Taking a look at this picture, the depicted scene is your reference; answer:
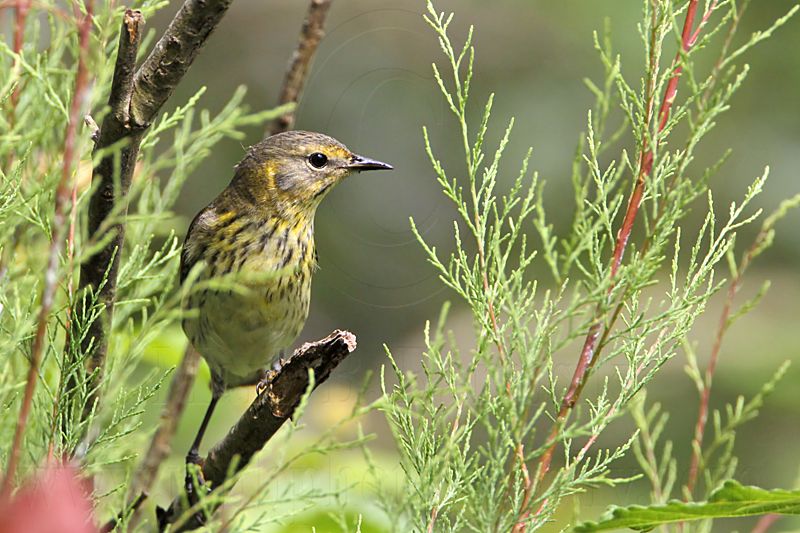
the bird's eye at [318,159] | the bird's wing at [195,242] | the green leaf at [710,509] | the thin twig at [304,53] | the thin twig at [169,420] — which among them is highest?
the thin twig at [304,53]

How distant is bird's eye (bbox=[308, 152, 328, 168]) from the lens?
337 cm

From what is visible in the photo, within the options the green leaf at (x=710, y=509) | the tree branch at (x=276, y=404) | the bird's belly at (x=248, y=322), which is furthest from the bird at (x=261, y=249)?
the green leaf at (x=710, y=509)

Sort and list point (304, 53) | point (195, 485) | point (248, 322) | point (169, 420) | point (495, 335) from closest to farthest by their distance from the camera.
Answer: point (195, 485) < point (495, 335) < point (169, 420) < point (304, 53) < point (248, 322)

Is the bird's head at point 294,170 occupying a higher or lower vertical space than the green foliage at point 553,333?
higher

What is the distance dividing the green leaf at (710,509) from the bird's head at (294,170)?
209 cm

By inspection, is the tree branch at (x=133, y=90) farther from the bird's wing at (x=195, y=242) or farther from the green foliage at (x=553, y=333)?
the bird's wing at (x=195, y=242)

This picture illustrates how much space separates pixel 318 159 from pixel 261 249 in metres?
0.38

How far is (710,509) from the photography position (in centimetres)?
134

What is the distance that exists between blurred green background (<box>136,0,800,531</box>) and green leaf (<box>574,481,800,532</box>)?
351 cm

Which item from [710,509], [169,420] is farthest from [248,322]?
[710,509]

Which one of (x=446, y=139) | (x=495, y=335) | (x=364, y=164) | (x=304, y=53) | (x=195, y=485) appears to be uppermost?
(x=446, y=139)

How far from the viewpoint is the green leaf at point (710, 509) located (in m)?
1.29

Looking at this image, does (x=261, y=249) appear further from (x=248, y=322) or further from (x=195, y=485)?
(x=195, y=485)

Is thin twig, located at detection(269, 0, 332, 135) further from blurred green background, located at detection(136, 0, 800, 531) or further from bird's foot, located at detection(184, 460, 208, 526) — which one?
blurred green background, located at detection(136, 0, 800, 531)
